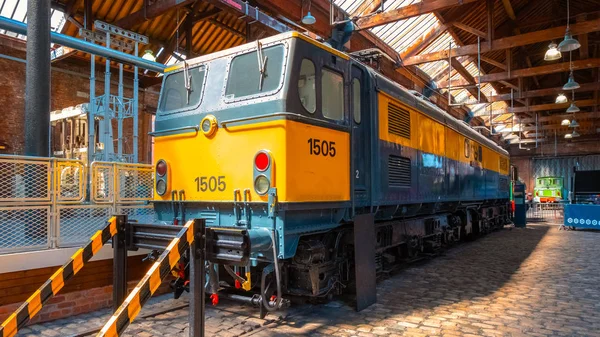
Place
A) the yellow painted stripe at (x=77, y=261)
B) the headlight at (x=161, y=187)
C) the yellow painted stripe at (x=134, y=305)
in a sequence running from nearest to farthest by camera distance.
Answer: the yellow painted stripe at (x=134, y=305)
the yellow painted stripe at (x=77, y=261)
the headlight at (x=161, y=187)

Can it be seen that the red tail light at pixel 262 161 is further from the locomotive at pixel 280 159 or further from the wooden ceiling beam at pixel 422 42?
the wooden ceiling beam at pixel 422 42

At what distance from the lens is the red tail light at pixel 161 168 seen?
5.31 m

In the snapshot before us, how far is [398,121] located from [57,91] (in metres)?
13.2

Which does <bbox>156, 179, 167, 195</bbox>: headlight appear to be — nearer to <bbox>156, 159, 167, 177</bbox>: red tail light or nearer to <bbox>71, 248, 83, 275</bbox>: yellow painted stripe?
<bbox>156, 159, 167, 177</bbox>: red tail light

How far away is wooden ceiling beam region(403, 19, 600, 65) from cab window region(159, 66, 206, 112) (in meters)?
12.4

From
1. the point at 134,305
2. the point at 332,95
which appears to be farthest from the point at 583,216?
the point at 134,305

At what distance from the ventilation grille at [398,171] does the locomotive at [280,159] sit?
32 mm

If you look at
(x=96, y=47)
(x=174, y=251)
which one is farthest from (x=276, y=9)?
(x=174, y=251)

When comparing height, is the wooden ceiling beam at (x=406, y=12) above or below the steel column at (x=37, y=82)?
above

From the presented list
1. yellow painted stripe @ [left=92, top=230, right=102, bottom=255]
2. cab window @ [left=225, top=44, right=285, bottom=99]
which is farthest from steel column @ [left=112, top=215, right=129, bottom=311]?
cab window @ [left=225, top=44, right=285, bottom=99]

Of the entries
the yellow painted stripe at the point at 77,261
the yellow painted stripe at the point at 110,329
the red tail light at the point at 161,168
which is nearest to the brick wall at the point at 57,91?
the red tail light at the point at 161,168

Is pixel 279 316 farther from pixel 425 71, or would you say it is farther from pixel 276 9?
pixel 425 71

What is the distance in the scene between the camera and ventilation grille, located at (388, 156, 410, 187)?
6.23 metres

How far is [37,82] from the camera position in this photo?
5.64m
